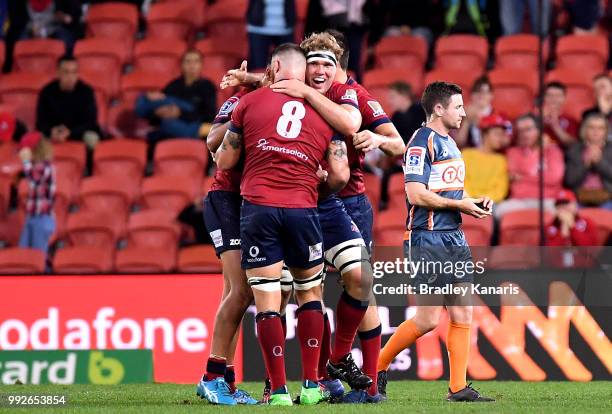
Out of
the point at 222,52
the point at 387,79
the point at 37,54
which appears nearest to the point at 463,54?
the point at 387,79

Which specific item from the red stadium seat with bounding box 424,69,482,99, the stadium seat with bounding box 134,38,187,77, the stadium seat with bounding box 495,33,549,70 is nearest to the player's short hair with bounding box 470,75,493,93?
the red stadium seat with bounding box 424,69,482,99

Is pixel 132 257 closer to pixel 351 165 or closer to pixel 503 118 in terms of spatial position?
pixel 503 118

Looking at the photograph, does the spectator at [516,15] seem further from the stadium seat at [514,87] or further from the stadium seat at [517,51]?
the stadium seat at [514,87]

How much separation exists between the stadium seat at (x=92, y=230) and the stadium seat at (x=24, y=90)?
6.97 ft

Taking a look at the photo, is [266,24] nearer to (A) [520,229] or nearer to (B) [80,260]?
(B) [80,260]

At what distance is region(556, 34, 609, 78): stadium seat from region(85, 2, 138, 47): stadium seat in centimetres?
509

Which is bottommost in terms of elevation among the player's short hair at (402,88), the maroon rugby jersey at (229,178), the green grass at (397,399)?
the green grass at (397,399)

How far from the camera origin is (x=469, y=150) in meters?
14.0

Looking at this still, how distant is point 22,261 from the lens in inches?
545

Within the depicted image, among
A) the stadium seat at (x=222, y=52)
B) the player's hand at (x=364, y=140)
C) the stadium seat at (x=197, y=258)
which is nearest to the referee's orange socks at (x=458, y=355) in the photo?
the player's hand at (x=364, y=140)

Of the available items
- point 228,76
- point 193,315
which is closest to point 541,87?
point 193,315

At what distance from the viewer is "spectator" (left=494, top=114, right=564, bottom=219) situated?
1402cm

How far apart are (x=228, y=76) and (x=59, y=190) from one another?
6727mm

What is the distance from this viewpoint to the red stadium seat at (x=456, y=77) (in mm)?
15352
